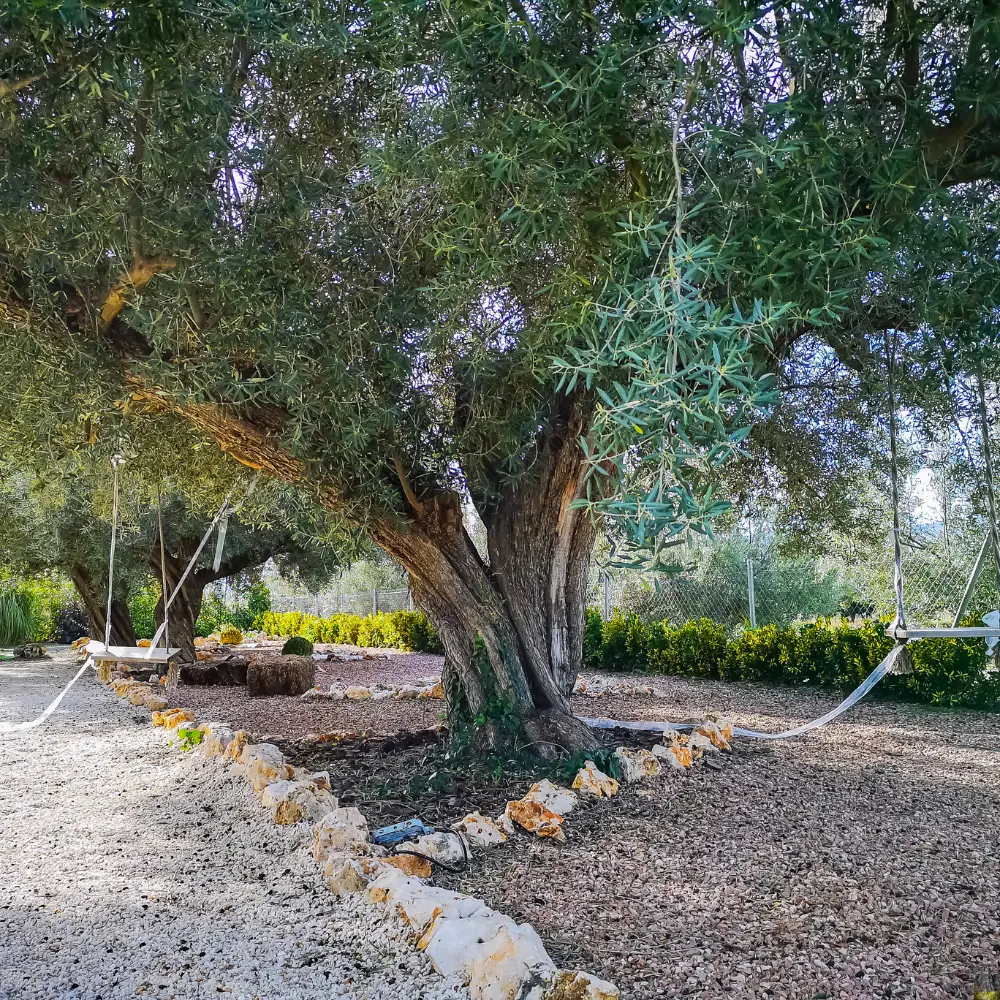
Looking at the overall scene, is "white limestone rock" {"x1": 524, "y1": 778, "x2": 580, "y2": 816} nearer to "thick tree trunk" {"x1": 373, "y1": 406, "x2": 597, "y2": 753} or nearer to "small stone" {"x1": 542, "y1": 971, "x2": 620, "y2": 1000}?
"thick tree trunk" {"x1": 373, "y1": 406, "x2": 597, "y2": 753}

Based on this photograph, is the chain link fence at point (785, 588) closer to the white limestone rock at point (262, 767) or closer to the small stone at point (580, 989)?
the white limestone rock at point (262, 767)

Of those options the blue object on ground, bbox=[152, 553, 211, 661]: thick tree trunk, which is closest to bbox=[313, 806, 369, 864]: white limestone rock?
the blue object on ground

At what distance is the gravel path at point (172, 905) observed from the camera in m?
2.43

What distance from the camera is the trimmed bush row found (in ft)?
53.0

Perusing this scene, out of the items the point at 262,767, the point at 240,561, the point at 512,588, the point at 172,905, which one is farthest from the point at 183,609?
the point at 172,905

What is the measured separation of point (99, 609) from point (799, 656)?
10.1m

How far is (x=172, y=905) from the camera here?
3.06 metres

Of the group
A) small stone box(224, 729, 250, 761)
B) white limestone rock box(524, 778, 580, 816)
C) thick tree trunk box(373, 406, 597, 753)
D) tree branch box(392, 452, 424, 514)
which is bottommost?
small stone box(224, 729, 250, 761)

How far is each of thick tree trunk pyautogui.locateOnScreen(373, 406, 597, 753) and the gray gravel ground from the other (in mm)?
869

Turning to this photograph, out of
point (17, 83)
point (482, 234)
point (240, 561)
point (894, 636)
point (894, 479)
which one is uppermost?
point (17, 83)

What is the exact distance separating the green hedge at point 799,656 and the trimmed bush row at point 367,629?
13.2 ft

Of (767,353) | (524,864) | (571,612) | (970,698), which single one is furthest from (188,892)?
(970,698)

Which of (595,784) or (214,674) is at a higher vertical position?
(595,784)

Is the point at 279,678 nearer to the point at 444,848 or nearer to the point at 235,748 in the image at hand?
the point at 235,748
